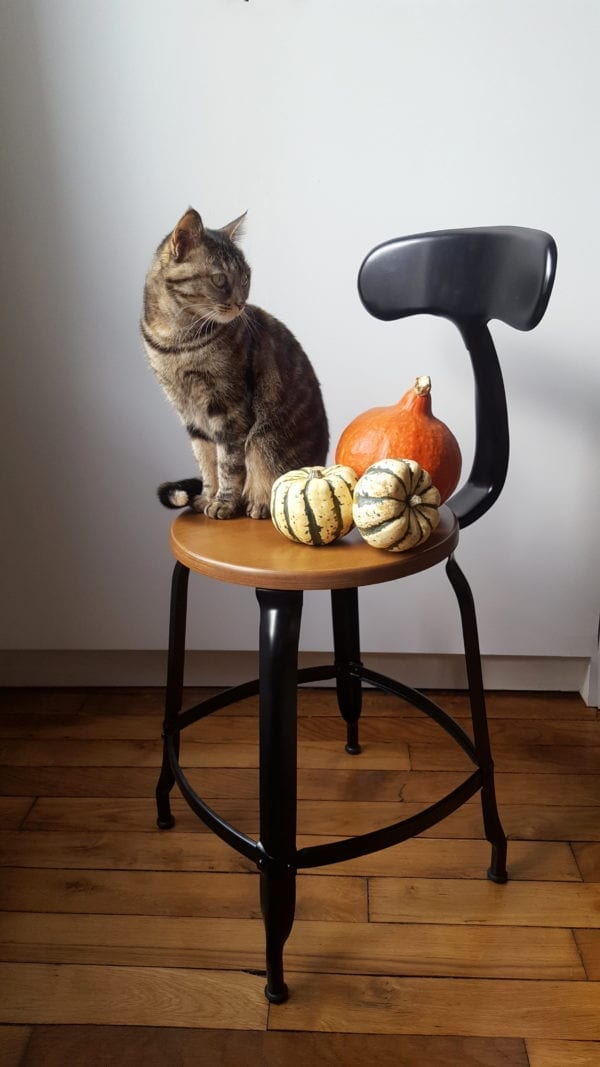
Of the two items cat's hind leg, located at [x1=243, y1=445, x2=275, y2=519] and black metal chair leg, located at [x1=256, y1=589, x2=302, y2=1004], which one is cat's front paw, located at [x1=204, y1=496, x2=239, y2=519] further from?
black metal chair leg, located at [x1=256, y1=589, x2=302, y2=1004]

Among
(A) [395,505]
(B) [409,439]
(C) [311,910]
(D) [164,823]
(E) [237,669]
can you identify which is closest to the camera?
(A) [395,505]

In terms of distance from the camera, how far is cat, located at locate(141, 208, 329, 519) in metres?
1.04

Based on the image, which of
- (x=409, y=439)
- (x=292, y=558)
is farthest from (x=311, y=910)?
(x=409, y=439)

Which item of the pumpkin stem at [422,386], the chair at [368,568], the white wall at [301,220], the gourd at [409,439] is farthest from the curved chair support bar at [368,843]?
the white wall at [301,220]

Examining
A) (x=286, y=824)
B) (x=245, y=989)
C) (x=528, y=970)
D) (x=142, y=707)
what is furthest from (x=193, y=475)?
(x=528, y=970)

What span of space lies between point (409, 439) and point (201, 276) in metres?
0.36

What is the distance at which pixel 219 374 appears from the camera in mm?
1068

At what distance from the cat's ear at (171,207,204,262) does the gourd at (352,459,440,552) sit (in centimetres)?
41

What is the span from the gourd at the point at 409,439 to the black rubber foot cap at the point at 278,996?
70 centimetres

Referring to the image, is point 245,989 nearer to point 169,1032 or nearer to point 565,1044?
point 169,1032

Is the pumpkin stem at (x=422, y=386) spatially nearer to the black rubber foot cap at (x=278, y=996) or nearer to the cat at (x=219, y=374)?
the cat at (x=219, y=374)

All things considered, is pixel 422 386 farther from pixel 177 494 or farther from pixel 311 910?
pixel 311 910

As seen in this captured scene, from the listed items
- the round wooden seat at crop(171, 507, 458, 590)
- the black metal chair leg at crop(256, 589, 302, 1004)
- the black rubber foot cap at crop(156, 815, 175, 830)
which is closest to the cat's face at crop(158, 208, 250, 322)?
the round wooden seat at crop(171, 507, 458, 590)

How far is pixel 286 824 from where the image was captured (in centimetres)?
92
